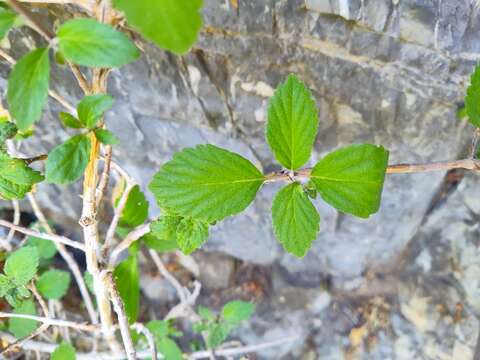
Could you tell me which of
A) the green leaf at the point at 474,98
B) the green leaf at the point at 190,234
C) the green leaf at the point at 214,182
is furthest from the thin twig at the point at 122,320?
the green leaf at the point at 474,98

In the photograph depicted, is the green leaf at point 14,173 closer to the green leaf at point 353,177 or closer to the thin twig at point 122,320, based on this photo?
the thin twig at point 122,320

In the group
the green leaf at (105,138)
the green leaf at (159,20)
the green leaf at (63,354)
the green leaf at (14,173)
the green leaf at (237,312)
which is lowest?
the green leaf at (237,312)

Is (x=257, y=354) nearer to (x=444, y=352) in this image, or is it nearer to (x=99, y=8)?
(x=444, y=352)

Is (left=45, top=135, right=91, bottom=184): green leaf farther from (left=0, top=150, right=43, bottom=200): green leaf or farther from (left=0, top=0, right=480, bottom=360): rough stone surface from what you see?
(left=0, top=0, right=480, bottom=360): rough stone surface

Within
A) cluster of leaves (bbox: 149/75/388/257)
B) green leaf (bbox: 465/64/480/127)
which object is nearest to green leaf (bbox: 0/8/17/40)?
cluster of leaves (bbox: 149/75/388/257)

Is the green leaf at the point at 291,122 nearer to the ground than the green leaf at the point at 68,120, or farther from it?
farther from it

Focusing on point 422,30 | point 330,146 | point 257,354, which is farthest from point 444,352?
point 422,30
